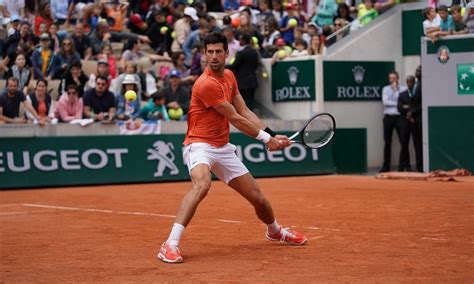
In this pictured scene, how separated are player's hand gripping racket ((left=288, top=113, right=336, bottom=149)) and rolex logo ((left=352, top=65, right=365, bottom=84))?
1318cm

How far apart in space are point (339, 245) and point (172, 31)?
1532 centimetres

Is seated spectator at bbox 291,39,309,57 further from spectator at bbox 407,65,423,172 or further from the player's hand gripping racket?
the player's hand gripping racket

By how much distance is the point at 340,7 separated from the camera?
81.5 feet

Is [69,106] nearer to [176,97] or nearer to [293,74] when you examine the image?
[176,97]

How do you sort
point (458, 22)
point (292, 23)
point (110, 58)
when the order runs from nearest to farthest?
point (458, 22) < point (110, 58) < point (292, 23)

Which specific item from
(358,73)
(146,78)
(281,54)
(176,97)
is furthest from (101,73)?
(358,73)

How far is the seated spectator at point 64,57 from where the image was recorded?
69.4 feet

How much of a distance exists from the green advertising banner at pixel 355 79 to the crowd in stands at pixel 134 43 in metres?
0.65

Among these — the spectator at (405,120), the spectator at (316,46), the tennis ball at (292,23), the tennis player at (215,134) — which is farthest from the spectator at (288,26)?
the tennis player at (215,134)

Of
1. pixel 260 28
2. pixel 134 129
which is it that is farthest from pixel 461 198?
pixel 260 28

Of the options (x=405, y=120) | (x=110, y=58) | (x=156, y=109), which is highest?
(x=110, y=58)

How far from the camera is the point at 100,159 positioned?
1911 centimetres

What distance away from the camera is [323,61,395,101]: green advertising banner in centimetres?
2288

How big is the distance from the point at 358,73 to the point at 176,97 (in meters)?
4.67
